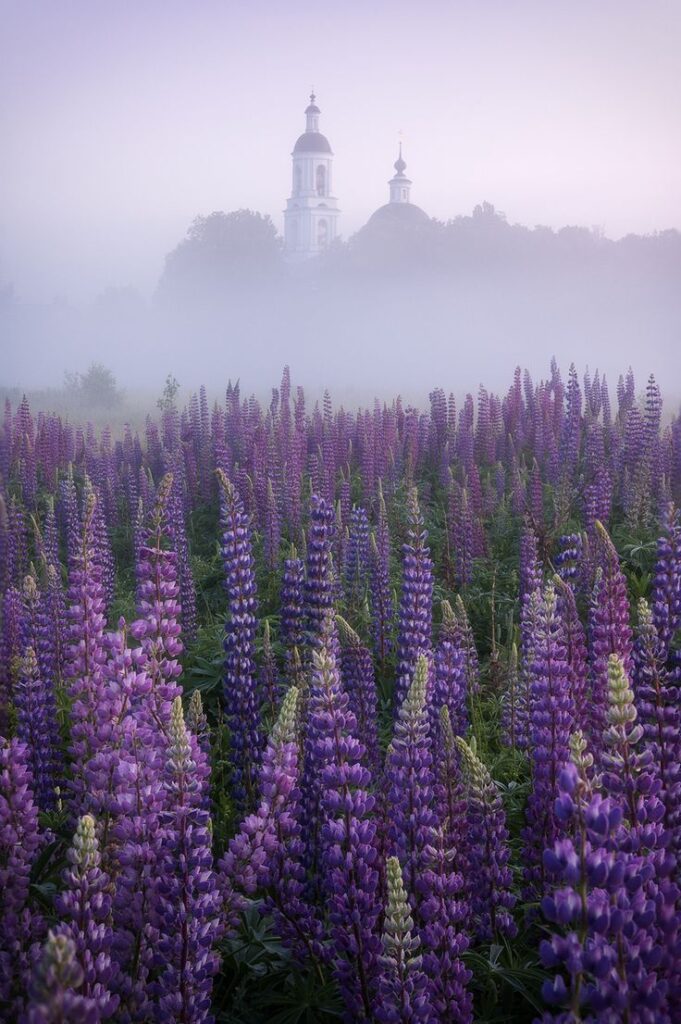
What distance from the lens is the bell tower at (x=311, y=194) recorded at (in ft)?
287

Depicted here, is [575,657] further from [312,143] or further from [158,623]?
[312,143]

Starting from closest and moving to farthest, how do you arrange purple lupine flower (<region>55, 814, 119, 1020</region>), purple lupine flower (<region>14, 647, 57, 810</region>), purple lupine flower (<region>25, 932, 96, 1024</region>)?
purple lupine flower (<region>25, 932, 96, 1024</region>) < purple lupine flower (<region>55, 814, 119, 1020</region>) < purple lupine flower (<region>14, 647, 57, 810</region>)

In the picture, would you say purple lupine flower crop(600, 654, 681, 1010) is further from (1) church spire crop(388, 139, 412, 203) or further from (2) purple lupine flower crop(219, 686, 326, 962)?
(1) church spire crop(388, 139, 412, 203)

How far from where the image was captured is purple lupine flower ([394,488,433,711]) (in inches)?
151

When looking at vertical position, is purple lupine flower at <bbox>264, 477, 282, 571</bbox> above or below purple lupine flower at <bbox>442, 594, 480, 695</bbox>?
above

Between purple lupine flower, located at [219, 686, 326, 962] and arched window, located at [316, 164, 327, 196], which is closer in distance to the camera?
purple lupine flower, located at [219, 686, 326, 962]

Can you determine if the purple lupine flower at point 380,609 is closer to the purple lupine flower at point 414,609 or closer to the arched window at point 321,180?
the purple lupine flower at point 414,609

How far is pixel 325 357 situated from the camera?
4634 cm

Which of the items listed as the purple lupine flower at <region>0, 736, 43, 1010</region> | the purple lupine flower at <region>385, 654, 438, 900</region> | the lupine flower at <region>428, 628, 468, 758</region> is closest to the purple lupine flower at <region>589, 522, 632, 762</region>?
the lupine flower at <region>428, 628, 468, 758</region>

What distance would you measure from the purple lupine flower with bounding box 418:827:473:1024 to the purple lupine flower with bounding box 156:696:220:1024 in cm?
56

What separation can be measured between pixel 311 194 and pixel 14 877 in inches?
3632

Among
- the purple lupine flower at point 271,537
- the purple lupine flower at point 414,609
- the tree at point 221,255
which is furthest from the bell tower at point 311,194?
the purple lupine flower at point 414,609

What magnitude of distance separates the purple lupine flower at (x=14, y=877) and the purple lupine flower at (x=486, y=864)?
133 cm

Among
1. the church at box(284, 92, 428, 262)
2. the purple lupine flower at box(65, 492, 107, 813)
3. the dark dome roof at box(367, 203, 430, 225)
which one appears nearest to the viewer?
the purple lupine flower at box(65, 492, 107, 813)
